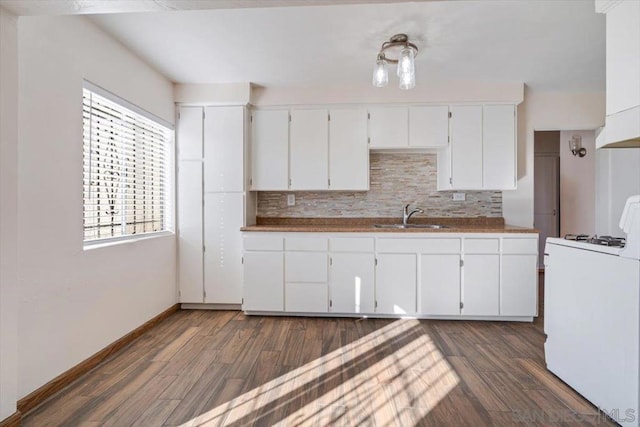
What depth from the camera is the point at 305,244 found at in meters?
3.42

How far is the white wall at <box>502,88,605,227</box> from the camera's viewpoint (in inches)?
148

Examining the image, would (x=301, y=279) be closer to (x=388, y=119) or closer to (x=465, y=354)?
(x=465, y=354)

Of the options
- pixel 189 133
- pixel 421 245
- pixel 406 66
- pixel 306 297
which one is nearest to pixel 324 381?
pixel 306 297

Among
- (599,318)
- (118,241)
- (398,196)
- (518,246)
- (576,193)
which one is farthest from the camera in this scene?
(576,193)

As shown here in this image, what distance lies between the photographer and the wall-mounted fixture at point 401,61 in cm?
244

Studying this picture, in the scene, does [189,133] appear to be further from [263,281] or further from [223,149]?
[263,281]

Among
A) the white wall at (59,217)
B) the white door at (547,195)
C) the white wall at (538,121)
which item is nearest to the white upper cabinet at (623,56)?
the white wall at (538,121)

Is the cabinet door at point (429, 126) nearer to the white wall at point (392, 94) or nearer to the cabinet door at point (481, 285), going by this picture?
the white wall at point (392, 94)

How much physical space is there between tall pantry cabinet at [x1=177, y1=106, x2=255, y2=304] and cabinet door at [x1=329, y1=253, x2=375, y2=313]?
99 centimetres

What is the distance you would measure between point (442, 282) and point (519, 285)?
2.31 ft

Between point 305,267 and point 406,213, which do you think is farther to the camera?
point 406,213

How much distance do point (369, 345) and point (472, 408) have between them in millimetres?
962

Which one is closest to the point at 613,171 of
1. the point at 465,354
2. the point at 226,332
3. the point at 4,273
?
the point at 465,354

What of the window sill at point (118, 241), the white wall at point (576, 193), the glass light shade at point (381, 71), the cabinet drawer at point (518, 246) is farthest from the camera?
the white wall at point (576, 193)
